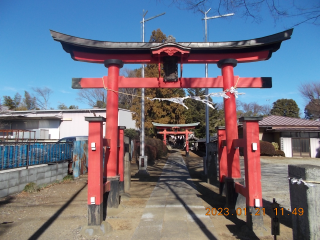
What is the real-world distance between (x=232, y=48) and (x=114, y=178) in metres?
5.20

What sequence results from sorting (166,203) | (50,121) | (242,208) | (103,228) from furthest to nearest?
(50,121), (166,203), (242,208), (103,228)

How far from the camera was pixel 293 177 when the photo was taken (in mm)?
2582

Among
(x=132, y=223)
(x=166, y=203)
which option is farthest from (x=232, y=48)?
(x=132, y=223)

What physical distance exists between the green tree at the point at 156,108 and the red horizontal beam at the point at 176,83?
16491 millimetres

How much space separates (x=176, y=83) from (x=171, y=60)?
727mm

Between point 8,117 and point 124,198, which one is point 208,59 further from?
point 8,117

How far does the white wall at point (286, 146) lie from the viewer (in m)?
24.3

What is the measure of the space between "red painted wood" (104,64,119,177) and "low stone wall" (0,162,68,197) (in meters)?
3.07

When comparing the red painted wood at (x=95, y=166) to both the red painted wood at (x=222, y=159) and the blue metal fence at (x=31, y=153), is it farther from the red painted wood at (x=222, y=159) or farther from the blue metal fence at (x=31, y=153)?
the red painted wood at (x=222, y=159)

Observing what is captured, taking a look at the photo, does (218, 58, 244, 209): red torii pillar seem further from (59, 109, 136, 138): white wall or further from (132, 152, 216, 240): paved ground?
(59, 109, 136, 138): white wall

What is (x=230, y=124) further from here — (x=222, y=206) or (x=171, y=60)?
(x=171, y=60)

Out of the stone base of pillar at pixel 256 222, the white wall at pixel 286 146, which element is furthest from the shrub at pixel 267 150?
the stone base of pillar at pixel 256 222

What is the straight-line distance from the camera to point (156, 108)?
89.2 ft

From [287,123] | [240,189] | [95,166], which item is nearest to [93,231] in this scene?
[95,166]
